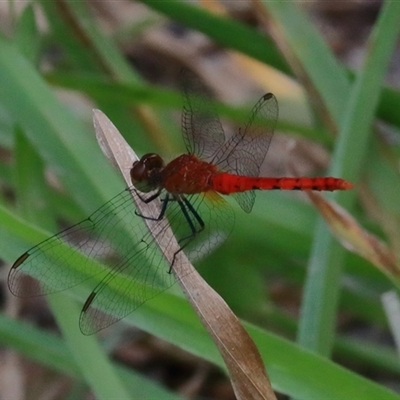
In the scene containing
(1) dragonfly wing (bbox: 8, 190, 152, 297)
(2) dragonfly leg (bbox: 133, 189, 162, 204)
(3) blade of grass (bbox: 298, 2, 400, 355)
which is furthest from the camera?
(3) blade of grass (bbox: 298, 2, 400, 355)

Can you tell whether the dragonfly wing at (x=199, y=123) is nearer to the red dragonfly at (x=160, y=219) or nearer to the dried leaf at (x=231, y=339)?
the red dragonfly at (x=160, y=219)

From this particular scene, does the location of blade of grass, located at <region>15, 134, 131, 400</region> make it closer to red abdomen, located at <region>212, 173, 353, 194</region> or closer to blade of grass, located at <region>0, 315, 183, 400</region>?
blade of grass, located at <region>0, 315, 183, 400</region>

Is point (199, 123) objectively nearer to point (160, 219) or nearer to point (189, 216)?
point (189, 216)

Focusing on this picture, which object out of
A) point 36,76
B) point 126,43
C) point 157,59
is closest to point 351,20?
point 157,59

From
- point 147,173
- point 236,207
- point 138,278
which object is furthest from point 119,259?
point 236,207

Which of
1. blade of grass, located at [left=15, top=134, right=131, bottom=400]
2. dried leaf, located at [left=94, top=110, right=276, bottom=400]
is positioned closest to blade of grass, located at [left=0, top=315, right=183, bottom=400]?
blade of grass, located at [left=15, top=134, right=131, bottom=400]
